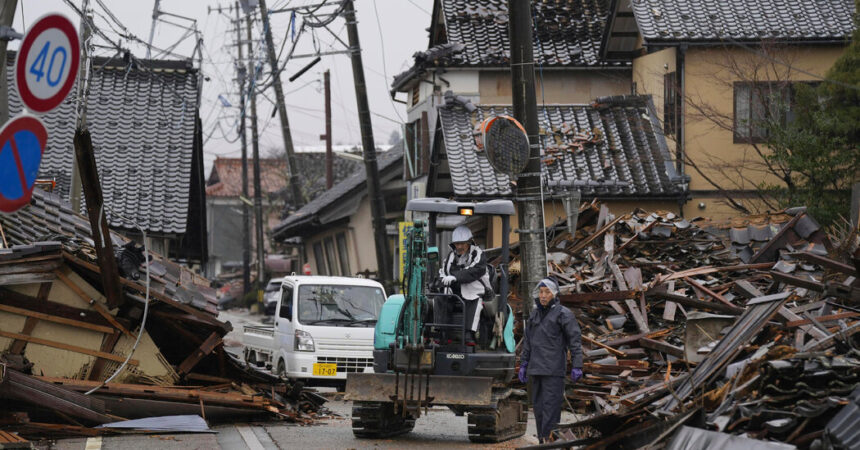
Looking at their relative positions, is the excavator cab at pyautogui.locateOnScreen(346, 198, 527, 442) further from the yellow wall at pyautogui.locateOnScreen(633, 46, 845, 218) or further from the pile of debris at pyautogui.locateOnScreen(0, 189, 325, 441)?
the yellow wall at pyautogui.locateOnScreen(633, 46, 845, 218)

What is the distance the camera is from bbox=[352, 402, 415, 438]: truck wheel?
475 inches

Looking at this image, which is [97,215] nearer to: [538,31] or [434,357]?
[434,357]

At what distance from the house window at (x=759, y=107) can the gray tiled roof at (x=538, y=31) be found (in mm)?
5582

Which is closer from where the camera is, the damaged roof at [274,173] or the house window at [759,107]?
the house window at [759,107]

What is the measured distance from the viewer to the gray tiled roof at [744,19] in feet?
82.3

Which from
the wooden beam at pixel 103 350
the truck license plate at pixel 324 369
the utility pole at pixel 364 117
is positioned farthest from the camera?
the utility pole at pixel 364 117

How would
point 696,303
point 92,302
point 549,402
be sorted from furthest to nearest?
point 696,303, point 92,302, point 549,402

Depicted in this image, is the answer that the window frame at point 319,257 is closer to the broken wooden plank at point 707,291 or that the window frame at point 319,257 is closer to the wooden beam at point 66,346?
the broken wooden plank at point 707,291

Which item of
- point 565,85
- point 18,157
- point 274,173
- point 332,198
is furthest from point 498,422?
point 274,173

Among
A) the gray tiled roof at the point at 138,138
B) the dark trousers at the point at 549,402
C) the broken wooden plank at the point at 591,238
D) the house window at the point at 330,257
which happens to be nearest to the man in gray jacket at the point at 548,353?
the dark trousers at the point at 549,402

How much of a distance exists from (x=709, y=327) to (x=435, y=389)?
346 cm

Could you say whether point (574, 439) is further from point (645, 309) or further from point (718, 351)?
point (645, 309)

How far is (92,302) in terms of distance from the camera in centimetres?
1305

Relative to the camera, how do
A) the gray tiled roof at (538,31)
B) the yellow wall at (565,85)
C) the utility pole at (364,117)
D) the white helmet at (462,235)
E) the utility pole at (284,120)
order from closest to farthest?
the white helmet at (462,235) < the utility pole at (364,117) < the gray tiled roof at (538,31) < the yellow wall at (565,85) < the utility pole at (284,120)
